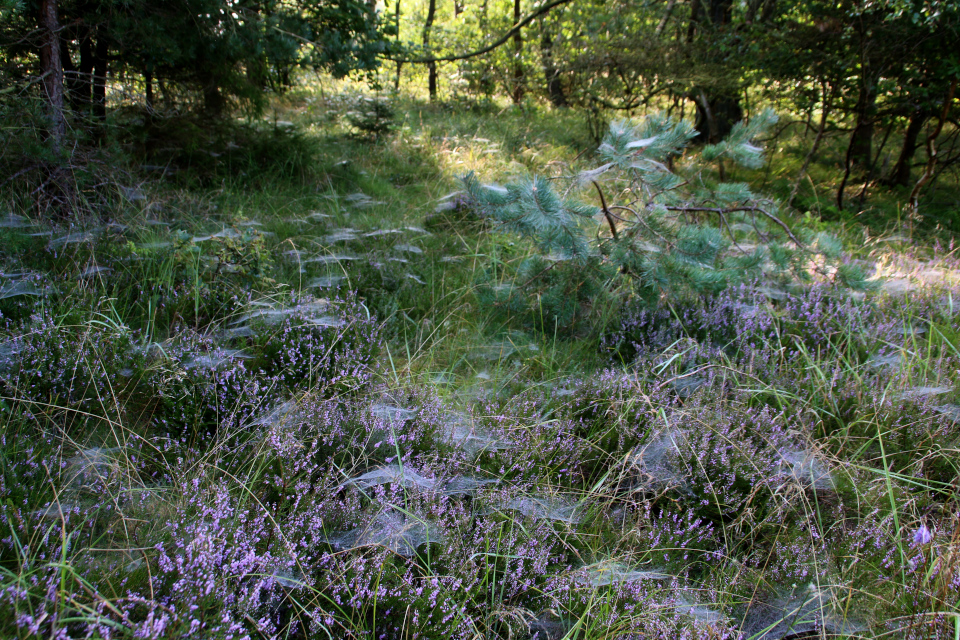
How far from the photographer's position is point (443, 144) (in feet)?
24.7

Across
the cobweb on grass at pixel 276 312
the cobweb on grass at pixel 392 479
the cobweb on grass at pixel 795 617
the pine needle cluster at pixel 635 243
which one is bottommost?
the cobweb on grass at pixel 795 617

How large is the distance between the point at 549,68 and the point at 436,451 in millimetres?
8661

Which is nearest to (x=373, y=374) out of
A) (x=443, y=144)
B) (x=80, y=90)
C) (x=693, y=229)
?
(x=693, y=229)

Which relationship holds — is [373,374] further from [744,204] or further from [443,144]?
[443,144]

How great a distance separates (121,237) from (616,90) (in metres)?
7.23

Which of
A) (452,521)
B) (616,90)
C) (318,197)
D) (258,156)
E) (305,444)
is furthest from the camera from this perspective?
(616,90)

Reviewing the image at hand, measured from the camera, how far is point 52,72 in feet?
12.5

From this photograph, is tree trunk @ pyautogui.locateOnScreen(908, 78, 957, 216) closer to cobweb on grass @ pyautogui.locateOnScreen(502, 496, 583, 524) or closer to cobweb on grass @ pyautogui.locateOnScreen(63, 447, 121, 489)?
cobweb on grass @ pyautogui.locateOnScreen(502, 496, 583, 524)

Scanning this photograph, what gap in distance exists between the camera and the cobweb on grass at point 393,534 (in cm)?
170

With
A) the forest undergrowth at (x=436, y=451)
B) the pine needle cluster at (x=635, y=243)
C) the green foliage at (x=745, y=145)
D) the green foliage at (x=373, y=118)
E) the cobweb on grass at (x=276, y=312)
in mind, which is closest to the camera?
the forest undergrowth at (x=436, y=451)

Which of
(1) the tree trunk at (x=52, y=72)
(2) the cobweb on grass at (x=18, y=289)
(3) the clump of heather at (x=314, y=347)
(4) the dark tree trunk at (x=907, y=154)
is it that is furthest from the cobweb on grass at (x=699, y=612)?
(4) the dark tree trunk at (x=907, y=154)

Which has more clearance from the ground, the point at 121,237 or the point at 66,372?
the point at 121,237

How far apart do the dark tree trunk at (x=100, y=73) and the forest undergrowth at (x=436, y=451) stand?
1073 millimetres

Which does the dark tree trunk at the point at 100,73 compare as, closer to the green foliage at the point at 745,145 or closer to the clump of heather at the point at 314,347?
the clump of heather at the point at 314,347
